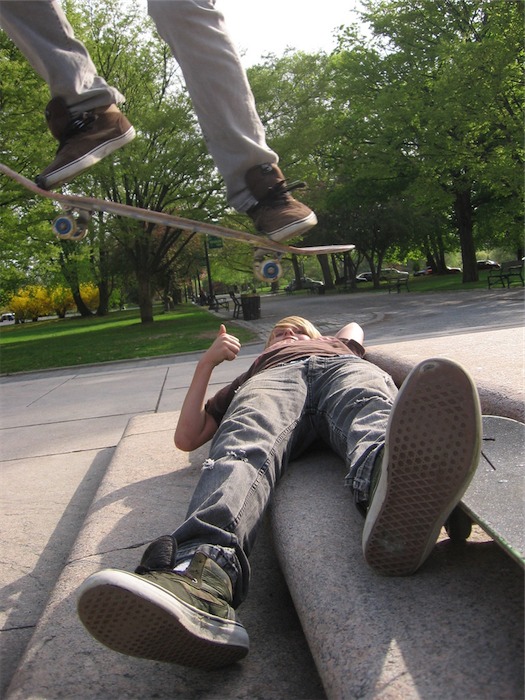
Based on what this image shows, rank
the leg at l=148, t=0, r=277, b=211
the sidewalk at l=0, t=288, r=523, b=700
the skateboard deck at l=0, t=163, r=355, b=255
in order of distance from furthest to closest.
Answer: the skateboard deck at l=0, t=163, r=355, b=255 → the leg at l=148, t=0, r=277, b=211 → the sidewalk at l=0, t=288, r=523, b=700

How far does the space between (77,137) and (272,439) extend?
1.79 meters

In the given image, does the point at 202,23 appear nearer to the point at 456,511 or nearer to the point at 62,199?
the point at 62,199

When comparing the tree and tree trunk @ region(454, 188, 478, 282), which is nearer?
the tree

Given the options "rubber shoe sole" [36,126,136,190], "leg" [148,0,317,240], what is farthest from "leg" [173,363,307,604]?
"rubber shoe sole" [36,126,136,190]

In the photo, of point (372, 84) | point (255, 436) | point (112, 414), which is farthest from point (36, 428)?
point (372, 84)

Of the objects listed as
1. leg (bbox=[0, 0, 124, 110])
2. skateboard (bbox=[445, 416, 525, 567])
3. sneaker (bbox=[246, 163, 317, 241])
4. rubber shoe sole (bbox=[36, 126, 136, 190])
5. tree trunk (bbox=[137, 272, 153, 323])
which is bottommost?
tree trunk (bbox=[137, 272, 153, 323])

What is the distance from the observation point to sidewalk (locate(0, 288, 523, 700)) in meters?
1.28

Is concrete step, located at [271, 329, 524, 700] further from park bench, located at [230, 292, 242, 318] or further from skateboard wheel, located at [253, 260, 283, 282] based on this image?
park bench, located at [230, 292, 242, 318]

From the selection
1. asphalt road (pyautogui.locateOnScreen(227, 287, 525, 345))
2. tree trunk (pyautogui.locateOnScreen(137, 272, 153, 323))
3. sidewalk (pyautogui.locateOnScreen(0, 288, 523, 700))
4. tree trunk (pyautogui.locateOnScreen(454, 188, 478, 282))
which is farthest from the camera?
tree trunk (pyautogui.locateOnScreen(454, 188, 478, 282))

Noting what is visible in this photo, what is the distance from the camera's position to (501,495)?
1.50 metres

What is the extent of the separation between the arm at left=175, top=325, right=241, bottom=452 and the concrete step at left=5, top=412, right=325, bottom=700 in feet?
1.12

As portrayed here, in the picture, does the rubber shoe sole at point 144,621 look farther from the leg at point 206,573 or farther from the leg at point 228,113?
the leg at point 228,113

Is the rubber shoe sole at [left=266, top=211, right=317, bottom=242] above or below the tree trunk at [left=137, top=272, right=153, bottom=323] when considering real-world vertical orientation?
above

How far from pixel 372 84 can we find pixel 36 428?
70.7 ft
